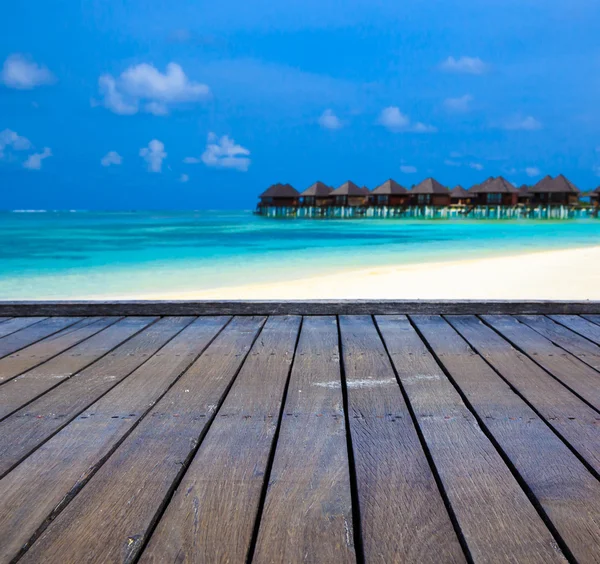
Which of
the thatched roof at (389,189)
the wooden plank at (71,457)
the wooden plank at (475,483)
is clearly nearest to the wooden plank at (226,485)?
the wooden plank at (71,457)

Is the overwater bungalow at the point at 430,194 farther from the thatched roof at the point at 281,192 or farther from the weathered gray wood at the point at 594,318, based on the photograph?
the weathered gray wood at the point at 594,318

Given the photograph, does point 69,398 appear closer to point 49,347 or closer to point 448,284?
point 49,347

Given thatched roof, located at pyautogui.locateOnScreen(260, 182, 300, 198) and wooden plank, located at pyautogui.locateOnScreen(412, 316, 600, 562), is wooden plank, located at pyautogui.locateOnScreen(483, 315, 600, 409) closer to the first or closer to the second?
wooden plank, located at pyautogui.locateOnScreen(412, 316, 600, 562)

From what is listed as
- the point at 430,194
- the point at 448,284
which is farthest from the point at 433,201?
the point at 448,284

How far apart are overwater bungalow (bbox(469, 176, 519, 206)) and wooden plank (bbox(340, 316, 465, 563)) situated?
Answer: 4190 centimetres

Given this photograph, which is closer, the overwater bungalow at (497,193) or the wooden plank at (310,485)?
the wooden plank at (310,485)

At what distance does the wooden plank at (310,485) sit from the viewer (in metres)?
0.84

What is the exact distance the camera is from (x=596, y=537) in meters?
0.87

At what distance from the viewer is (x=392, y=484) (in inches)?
40.3

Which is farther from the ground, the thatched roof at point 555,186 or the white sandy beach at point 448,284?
the thatched roof at point 555,186

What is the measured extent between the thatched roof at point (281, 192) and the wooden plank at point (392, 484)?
147 feet

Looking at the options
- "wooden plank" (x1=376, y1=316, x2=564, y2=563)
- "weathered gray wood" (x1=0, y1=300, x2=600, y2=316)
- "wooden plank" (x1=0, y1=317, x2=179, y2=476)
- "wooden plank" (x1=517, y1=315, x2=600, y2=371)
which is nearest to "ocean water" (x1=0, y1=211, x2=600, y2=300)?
"weathered gray wood" (x1=0, y1=300, x2=600, y2=316)

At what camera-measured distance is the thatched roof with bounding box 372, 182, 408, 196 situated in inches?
1690

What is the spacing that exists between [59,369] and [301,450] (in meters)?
0.99
